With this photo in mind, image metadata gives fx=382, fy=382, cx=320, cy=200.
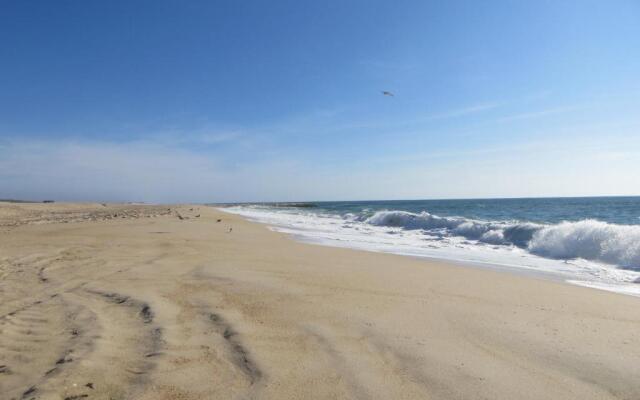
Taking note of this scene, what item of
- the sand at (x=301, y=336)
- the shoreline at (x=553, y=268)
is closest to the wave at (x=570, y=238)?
the shoreline at (x=553, y=268)

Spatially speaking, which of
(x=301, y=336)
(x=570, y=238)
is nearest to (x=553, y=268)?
(x=570, y=238)

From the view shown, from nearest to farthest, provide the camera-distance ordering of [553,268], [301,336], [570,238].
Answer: [301,336] < [553,268] < [570,238]

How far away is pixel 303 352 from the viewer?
2.96 m

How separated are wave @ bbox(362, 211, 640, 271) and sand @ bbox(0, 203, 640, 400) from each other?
4984mm

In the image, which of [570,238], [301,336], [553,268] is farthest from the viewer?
[570,238]

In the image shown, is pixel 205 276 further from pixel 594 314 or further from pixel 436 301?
pixel 594 314

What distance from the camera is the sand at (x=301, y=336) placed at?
2.46m

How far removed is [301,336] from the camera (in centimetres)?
329

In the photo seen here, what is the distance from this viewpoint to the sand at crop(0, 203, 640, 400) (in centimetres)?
246

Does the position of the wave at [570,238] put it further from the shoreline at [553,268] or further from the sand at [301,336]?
the sand at [301,336]

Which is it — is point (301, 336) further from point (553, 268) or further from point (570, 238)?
point (570, 238)

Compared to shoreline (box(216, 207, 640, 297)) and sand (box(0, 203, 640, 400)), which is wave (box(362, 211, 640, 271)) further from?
sand (box(0, 203, 640, 400))

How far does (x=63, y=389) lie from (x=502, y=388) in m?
2.74

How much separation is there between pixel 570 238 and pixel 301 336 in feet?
36.5
